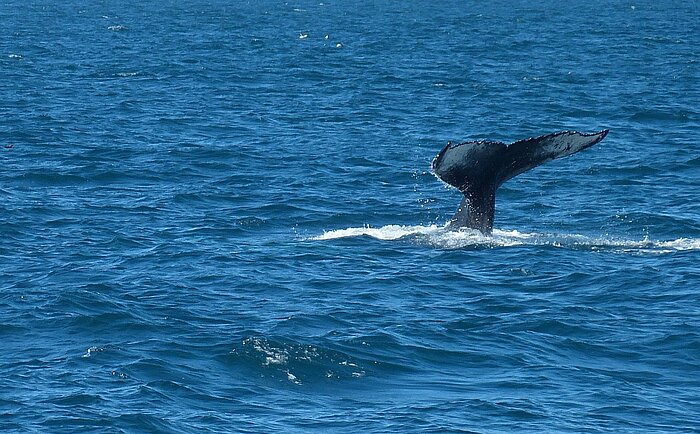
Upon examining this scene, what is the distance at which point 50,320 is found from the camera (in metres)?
18.9

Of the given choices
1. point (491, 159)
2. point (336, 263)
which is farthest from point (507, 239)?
point (491, 159)

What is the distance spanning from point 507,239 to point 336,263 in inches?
118

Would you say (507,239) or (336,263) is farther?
(507,239)

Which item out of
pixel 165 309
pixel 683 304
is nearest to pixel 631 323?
pixel 683 304

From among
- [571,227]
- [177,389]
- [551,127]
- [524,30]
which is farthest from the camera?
[524,30]

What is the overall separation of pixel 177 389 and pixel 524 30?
6819 centimetres

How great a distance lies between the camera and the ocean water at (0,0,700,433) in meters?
16.0

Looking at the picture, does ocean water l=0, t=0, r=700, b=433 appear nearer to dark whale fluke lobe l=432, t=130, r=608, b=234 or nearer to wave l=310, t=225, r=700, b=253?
wave l=310, t=225, r=700, b=253

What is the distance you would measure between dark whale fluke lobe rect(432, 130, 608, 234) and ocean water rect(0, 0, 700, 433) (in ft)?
4.38

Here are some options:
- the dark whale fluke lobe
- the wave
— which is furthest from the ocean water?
the dark whale fluke lobe

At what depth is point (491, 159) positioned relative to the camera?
2033 centimetres

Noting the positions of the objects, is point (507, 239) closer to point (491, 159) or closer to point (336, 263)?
point (336, 263)

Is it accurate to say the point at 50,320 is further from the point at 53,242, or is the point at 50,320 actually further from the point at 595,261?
the point at 595,261

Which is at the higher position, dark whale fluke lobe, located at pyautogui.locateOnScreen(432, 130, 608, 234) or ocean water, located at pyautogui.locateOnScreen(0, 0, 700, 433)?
dark whale fluke lobe, located at pyautogui.locateOnScreen(432, 130, 608, 234)
